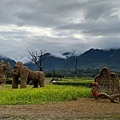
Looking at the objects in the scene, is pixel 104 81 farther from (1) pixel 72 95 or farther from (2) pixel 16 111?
(2) pixel 16 111

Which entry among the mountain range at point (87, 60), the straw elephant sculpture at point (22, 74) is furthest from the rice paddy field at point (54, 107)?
the mountain range at point (87, 60)

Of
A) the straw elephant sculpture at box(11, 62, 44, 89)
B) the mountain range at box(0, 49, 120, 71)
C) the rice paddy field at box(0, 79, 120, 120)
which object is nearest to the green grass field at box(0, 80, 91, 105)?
the rice paddy field at box(0, 79, 120, 120)

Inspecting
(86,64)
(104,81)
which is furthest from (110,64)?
(104,81)

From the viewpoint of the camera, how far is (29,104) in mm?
14812

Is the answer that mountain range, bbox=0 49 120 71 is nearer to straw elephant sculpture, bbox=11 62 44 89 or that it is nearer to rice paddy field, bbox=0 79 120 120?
straw elephant sculpture, bbox=11 62 44 89

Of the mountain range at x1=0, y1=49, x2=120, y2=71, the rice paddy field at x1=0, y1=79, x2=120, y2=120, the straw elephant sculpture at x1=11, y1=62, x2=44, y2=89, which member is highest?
the mountain range at x1=0, y1=49, x2=120, y2=71

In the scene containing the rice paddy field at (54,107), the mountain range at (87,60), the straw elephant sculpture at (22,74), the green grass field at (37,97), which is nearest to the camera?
the rice paddy field at (54,107)

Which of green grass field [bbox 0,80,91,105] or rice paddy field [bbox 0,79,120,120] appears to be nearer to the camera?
rice paddy field [bbox 0,79,120,120]

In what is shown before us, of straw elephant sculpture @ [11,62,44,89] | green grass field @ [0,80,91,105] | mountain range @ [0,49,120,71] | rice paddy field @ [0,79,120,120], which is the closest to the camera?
rice paddy field @ [0,79,120,120]

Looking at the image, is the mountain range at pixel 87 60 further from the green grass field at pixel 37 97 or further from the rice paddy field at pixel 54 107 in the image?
the rice paddy field at pixel 54 107

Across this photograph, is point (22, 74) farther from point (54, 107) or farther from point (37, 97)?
point (54, 107)

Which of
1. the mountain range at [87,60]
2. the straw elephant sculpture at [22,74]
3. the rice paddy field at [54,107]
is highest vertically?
the mountain range at [87,60]

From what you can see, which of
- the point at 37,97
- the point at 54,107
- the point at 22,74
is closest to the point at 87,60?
the point at 22,74

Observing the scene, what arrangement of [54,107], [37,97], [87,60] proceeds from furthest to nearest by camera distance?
[87,60] → [37,97] → [54,107]
